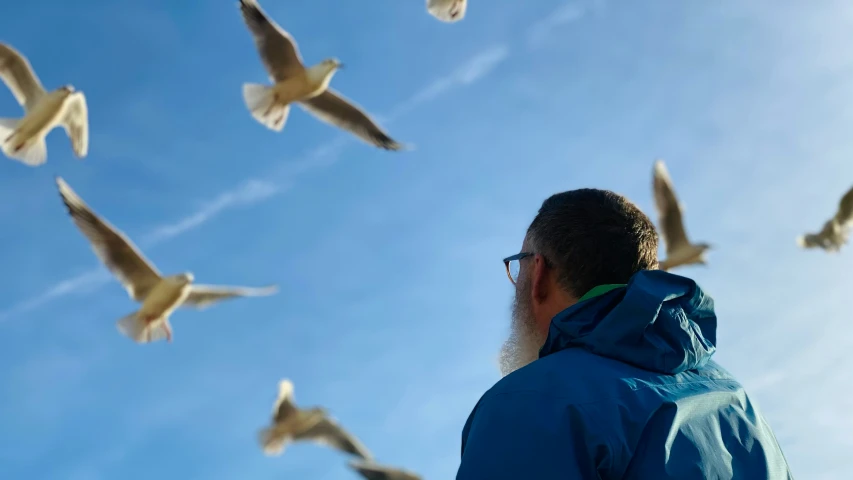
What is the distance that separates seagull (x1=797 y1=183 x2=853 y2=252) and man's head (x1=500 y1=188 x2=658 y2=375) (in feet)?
40.6

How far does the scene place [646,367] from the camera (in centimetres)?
184

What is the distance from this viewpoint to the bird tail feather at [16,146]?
9.06 meters

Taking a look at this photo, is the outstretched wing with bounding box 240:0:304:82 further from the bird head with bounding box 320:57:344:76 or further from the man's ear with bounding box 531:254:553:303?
the man's ear with bounding box 531:254:553:303

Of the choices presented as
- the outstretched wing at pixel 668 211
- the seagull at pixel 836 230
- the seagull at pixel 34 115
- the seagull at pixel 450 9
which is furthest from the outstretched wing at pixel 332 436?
the seagull at pixel 836 230

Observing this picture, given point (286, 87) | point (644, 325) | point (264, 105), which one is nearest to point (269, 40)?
point (286, 87)

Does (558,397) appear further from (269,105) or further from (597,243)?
(269,105)

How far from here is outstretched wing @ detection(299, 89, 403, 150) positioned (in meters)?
10.5

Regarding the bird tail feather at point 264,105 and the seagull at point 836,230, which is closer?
the bird tail feather at point 264,105

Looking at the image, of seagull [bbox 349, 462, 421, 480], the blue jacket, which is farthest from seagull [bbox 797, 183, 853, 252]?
the blue jacket

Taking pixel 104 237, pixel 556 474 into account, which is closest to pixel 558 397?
pixel 556 474

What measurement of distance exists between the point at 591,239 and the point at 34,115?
8553 mm

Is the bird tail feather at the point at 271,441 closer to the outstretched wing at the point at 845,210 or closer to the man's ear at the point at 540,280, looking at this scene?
the man's ear at the point at 540,280

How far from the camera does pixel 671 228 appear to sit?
12344 millimetres

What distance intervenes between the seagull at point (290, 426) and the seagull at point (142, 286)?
165cm
